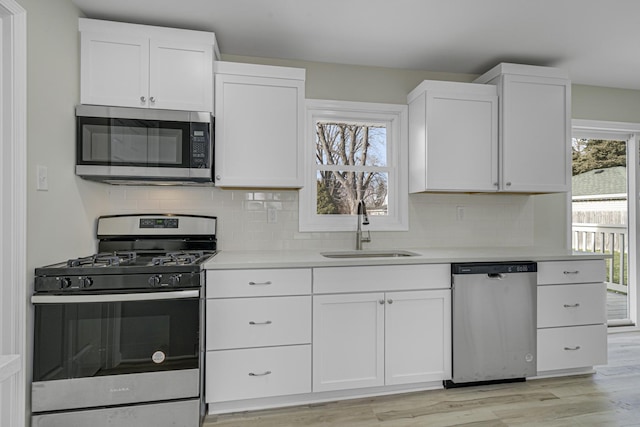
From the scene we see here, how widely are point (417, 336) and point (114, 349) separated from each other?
178 cm

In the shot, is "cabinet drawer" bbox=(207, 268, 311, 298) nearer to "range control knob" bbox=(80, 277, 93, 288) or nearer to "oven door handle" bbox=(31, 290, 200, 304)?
"oven door handle" bbox=(31, 290, 200, 304)

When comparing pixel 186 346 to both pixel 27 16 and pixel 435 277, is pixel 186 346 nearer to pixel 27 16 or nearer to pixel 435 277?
pixel 435 277

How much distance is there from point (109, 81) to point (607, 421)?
3.60 meters

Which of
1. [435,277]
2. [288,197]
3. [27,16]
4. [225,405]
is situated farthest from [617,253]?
[27,16]

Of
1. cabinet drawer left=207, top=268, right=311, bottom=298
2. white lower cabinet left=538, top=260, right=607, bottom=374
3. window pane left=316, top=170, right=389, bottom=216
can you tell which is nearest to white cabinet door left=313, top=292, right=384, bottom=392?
cabinet drawer left=207, top=268, right=311, bottom=298

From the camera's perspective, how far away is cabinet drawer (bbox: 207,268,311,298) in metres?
2.04

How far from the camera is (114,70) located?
2168 mm

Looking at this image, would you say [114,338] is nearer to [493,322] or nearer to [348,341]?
[348,341]

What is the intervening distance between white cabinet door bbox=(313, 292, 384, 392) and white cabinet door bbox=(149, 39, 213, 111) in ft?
5.00

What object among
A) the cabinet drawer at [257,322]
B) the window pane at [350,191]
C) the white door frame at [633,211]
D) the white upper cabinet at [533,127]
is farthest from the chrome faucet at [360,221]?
the white door frame at [633,211]

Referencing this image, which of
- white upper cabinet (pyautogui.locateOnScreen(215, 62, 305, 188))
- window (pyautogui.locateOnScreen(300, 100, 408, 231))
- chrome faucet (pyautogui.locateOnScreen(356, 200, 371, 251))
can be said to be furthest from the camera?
window (pyautogui.locateOnScreen(300, 100, 408, 231))

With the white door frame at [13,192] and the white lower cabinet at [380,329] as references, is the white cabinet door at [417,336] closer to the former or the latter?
the white lower cabinet at [380,329]

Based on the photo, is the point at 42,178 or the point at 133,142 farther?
the point at 133,142

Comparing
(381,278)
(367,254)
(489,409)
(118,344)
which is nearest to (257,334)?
(118,344)
